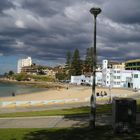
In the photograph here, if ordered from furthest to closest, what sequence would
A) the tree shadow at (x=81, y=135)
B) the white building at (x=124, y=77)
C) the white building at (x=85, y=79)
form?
the white building at (x=85, y=79)
the white building at (x=124, y=77)
the tree shadow at (x=81, y=135)

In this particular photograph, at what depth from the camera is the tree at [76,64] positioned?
174 m

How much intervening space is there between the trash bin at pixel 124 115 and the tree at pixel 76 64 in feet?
520

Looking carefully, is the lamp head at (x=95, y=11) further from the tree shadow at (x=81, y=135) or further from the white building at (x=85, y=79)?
the white building at (x=85, y=79)

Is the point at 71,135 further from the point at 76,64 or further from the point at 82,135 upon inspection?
the point at 76,64

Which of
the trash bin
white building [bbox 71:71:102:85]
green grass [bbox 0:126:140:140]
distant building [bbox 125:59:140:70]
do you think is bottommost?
green grass [bbox 0:126:140:140]

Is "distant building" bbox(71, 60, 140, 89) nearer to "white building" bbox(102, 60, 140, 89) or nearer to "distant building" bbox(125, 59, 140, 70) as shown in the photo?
"white building" bbox(102, 60, 140, 89)

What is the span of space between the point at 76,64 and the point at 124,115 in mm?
162398

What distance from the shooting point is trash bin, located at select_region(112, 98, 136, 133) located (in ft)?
46.9

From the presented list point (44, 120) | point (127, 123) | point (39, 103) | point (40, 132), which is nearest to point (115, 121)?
point (127, 123)

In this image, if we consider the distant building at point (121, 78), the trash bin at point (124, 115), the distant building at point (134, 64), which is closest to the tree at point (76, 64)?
the distant building at point (134, 64)

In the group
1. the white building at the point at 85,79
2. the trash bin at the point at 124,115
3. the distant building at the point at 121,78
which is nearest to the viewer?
the trash bin at the point at 124,115

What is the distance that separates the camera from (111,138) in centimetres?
1338

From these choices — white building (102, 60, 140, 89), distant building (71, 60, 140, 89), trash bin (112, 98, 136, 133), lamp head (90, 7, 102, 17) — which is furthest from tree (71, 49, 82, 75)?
trash bin (112, 98, 136, 133)

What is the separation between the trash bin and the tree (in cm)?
15859
